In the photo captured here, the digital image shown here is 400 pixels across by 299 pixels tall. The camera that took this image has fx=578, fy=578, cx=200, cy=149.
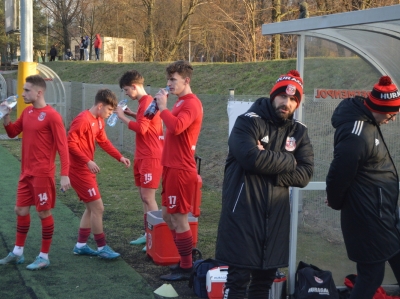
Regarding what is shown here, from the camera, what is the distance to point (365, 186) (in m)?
4.10

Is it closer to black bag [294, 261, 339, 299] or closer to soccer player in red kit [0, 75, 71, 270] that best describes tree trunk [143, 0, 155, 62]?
A: soccer player in red kit [0, 75, 71, 270]

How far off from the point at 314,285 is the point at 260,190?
1.35m

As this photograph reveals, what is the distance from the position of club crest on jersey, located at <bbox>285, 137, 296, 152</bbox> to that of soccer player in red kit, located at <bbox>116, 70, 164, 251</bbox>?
2.47 metres

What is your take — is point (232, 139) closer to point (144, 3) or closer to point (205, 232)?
point (205, 232)

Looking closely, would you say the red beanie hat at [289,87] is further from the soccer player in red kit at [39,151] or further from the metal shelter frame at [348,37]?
the soccer player in red kit at [39,151]

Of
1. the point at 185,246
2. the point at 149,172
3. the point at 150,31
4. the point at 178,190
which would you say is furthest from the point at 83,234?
the point at 150,31

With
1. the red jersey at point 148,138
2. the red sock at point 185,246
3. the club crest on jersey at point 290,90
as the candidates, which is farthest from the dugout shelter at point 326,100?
the red jersey at point 148,138

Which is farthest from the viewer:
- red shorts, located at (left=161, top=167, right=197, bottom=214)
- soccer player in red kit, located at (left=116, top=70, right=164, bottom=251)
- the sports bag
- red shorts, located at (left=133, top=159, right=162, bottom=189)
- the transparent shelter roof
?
red shorts, located at (left=133, top=159, right=162, bottom=189)

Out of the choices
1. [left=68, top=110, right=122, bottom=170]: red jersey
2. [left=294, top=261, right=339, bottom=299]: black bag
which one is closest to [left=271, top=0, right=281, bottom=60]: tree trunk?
[left=68, top=110, right=122, bottom=170]: red jersey

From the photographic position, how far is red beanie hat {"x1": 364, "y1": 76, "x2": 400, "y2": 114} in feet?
13.3

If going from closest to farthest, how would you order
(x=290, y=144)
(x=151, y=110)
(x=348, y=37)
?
(x=290, y=144) → (x=348, y=37) → (x=151, y=110)

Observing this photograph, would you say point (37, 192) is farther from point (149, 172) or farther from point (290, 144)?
point (290, 144)

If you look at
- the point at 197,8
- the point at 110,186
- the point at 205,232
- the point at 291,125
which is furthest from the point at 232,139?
the point at 197,8

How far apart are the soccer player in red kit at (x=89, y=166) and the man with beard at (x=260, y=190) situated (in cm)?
240
